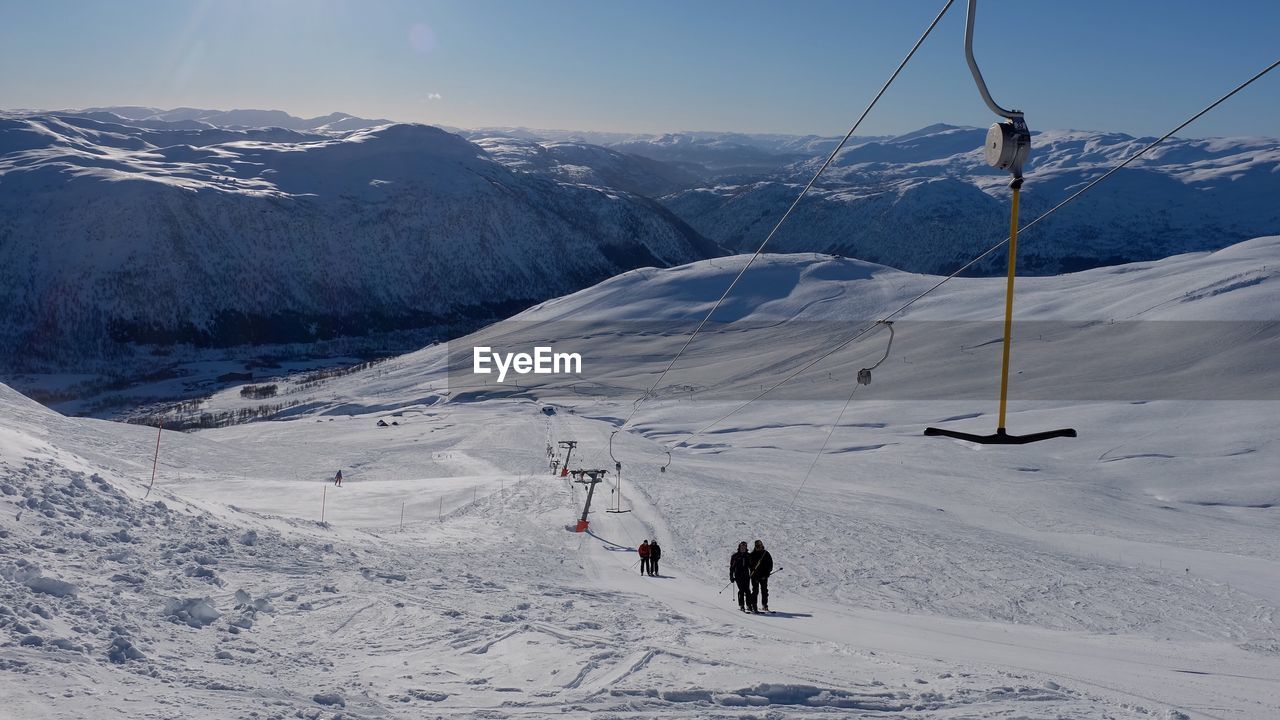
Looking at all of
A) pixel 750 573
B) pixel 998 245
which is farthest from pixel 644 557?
pixel 998 245

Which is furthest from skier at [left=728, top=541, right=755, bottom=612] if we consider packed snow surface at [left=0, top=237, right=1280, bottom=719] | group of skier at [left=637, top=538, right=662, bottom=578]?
group of skier at [left=637, top=538, right=662, bottom=578]

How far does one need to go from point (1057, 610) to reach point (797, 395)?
54678mm

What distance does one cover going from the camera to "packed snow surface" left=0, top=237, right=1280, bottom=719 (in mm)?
9820

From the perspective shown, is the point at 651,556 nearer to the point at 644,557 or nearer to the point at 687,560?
the point at 644,557

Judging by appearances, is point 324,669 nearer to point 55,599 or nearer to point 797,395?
point 55,599

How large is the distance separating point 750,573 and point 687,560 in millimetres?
8131

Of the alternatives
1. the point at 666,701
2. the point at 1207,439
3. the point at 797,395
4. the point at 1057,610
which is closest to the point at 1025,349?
the point at 797,395

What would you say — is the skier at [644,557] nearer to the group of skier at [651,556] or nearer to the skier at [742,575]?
the group of skier at [651,556]

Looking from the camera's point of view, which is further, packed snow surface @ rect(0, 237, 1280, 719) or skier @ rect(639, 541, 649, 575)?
skier @ rect(639, 541, 649, 575)

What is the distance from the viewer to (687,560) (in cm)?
2409

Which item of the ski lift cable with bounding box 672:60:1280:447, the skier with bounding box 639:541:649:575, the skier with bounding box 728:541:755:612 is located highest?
the ski lift cable with bounding box 672:60:1280:447

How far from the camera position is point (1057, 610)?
20234mm

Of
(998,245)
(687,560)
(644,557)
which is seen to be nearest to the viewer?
(998,245)

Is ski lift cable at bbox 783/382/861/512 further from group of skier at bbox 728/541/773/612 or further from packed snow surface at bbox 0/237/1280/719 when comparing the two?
group of skier at bbox 728/541/773/612
